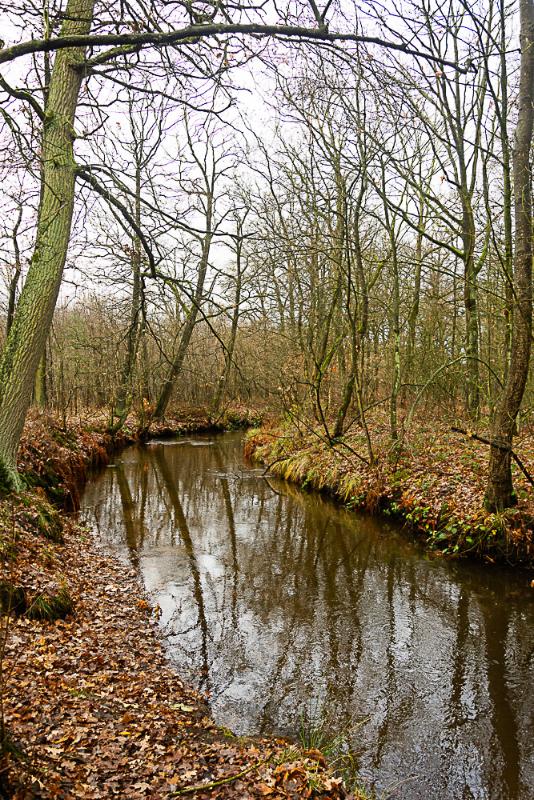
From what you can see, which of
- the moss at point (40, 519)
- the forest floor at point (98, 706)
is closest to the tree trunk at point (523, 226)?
the forest floor at point (98, 706)

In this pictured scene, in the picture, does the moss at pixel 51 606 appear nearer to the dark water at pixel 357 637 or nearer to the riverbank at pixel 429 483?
the dark water at pixel 357 637

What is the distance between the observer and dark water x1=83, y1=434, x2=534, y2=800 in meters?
4.61

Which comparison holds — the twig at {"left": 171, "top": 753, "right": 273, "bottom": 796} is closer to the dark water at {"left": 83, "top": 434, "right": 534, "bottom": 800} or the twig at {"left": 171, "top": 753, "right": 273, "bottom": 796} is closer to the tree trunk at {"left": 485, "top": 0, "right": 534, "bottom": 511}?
the dark water at {"left": 83, "top": 434, "right": 534, "bottom": 800}

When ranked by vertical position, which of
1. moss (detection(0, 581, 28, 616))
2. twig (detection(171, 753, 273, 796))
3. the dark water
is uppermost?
moss (detection(0, 581, 28, 616))

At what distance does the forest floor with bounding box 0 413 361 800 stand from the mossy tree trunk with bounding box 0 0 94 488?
3.85ft

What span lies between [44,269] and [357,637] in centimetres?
651

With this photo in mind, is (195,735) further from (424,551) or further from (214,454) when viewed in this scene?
(214,454)

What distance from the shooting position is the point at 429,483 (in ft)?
34.9

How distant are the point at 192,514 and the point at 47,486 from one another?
3.27 meters

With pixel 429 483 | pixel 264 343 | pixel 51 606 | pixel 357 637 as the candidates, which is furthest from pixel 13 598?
pixel 264 343

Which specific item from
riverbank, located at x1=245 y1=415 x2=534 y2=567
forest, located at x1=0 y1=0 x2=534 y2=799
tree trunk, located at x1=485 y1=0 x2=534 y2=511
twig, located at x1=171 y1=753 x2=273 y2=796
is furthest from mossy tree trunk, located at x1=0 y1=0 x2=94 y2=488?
riverbank, located at x1=245 y1=415 x2=534 y2=567

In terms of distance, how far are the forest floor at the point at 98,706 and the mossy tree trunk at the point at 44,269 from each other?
117cm

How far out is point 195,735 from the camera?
4266 mm

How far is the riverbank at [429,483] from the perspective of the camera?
8516 millimetres
